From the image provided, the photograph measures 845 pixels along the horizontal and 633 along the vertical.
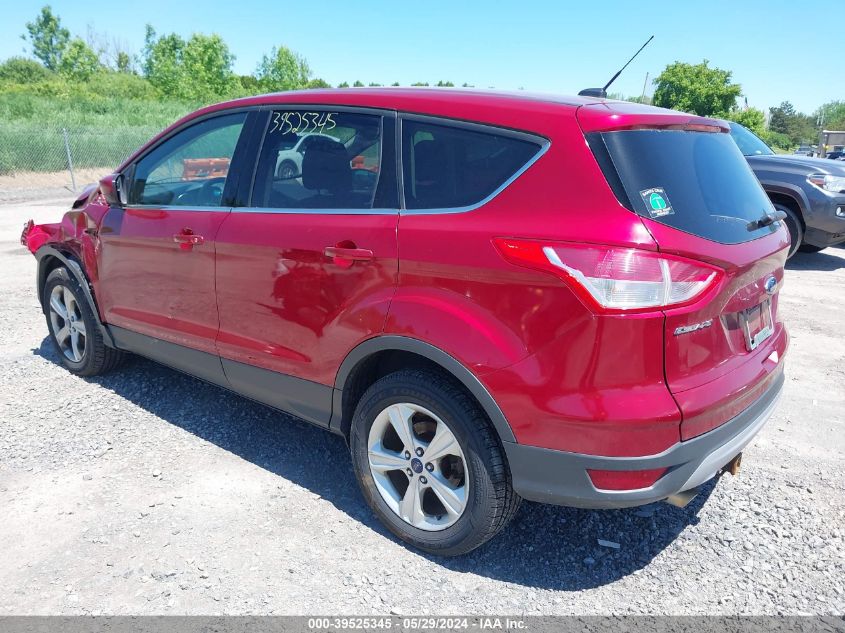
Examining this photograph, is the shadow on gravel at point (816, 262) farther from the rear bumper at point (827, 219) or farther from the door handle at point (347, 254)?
the door handle at point (347, 254)

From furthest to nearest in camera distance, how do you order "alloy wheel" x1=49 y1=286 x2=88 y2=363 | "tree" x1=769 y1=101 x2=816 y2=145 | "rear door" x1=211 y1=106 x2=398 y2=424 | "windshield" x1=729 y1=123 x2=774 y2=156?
"tree" x1=769 y1=101 x2=816 y2=145, "windshield" x1=729 y1=123 x2=774 y2=156, "alloy wheel" x1=49 y1=286 x2=88 y2=363, "rear door" x1=211 y1=106 x2=398 y2=424

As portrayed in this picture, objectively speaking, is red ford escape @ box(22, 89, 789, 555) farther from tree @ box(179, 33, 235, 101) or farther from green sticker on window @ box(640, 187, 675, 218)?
tree @ box(179, 33, 235, 101)

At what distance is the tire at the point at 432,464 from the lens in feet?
7.88

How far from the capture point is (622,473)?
2.16m

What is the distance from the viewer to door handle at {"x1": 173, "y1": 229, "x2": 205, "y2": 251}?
10.8 ft

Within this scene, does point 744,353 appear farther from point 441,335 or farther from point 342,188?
point 342,188

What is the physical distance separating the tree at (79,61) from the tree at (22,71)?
1.84 meters

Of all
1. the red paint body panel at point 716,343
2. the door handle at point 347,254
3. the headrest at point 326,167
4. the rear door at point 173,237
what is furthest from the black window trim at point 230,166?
the red paint body panel at point 716,343

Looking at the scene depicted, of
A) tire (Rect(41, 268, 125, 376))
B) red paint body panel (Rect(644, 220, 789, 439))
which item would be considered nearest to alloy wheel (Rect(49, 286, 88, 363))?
tire (Rect(41, 268, 125, 376))

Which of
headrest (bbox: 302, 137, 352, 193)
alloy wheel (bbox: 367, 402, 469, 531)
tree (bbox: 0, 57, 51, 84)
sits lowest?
alloy wheel (bbox: 367, 402, 469, 531)

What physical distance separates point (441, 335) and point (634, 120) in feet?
3.44

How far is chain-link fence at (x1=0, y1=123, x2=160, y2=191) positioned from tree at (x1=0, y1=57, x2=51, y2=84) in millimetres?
40475

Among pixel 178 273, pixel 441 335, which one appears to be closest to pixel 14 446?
pixel 178 273

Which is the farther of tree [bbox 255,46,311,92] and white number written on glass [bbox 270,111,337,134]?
tree [bbox 255,46,311,92]
